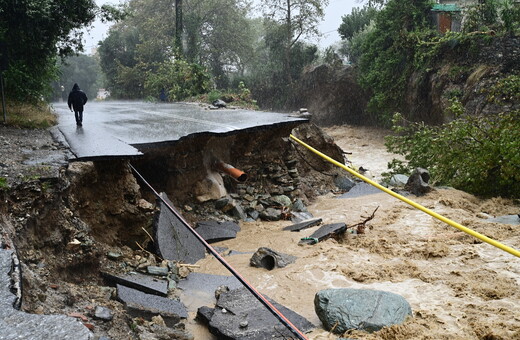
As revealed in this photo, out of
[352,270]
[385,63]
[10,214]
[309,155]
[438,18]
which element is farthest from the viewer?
Answer: [385,63]

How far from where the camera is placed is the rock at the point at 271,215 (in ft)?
26.5

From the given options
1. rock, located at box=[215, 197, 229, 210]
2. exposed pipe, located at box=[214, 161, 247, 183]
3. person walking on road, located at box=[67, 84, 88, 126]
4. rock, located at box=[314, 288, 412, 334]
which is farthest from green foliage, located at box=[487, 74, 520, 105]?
person walking on road, located at box=[67, 84, 88, 126]

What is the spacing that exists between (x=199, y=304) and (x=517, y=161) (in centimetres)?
612

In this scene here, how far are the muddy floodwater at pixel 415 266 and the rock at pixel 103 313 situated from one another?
3.15 feet

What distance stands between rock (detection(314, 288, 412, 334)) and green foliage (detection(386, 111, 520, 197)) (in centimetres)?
483

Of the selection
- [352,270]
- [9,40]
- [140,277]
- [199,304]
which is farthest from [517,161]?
[9,40]

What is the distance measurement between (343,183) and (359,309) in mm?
7059

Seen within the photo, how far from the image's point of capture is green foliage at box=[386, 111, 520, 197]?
783 centimetres

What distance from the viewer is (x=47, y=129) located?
707 centimetres

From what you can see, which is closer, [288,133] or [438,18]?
[288,133]

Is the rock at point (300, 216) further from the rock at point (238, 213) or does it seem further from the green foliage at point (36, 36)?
the green foliage at point (36, 36)

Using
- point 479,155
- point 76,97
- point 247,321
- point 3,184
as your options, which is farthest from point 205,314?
point 479,155

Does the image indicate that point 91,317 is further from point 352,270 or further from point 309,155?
point 309,155

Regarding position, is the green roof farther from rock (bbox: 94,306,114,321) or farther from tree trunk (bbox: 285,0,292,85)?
rock (bbox: 94,306,114,321)
